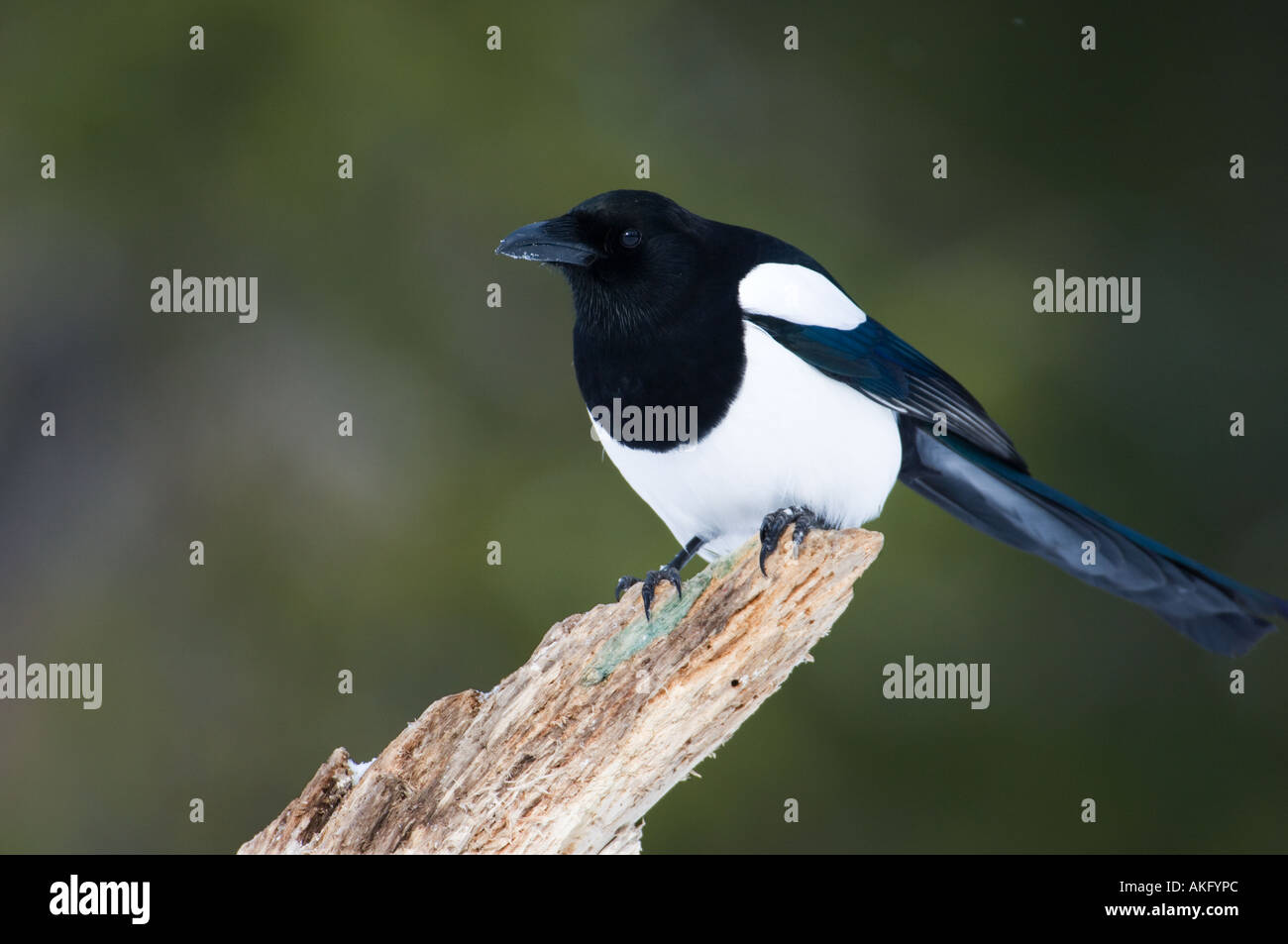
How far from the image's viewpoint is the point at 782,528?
8.39 ft

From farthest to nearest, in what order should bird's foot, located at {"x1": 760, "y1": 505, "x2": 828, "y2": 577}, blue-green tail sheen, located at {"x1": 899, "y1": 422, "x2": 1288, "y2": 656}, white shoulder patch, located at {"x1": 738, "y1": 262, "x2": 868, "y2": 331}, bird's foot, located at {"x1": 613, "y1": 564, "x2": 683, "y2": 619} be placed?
1. blue-green tail sheen, located at {"x1": 899, "y1": 422, "x2": 1288, "y2": 656}
2. white shoulder patch, located at {"x1": 738, "y1": 262, "x2": 868, "y2": 331}
3. bird's foot, located at {"x1": 613, "y1": 564, "x2": 683, "y2": 619}
4. bird's foot, located at {"x1": 760, "y1": 505, "x2": 828, "y2": 577}

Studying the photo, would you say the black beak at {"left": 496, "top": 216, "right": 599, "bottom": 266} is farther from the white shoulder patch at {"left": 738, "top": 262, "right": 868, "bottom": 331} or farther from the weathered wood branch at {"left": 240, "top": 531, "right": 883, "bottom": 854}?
the weathered wood branch at {"left": 240, "top": 531, "right": 883, "bottom": 854}

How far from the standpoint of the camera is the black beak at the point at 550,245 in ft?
9.58

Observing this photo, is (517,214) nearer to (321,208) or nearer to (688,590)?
(321,208)

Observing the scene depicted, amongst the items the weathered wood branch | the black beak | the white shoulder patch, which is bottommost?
the weathered wood branch

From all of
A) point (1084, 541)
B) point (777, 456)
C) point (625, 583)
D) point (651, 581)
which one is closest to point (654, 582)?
point (651, 581)

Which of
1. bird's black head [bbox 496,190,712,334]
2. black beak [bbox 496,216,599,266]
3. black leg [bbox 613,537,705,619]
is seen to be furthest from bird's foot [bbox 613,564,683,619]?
black beak [bbox 496,216,599,266]

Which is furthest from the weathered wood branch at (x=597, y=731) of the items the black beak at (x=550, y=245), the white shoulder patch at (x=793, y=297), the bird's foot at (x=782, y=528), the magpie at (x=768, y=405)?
the black beak at (x=550, y=245)

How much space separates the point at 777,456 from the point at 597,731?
70 cm

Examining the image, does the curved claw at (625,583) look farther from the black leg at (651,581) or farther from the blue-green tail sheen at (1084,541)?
the blue-green tail sheen at (1084,541)

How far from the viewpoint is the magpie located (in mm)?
2777

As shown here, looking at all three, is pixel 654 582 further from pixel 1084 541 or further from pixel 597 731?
pixel 1084 541

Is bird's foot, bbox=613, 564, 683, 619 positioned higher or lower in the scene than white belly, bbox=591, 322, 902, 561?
lower

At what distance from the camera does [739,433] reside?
2.75 metres
